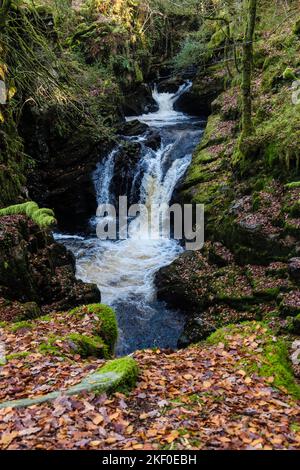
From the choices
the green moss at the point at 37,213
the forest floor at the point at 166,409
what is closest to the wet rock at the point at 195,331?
the forest floor at the point at 166,409

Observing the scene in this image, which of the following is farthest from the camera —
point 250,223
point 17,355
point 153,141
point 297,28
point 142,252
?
point 153,141

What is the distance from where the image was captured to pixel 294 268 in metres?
8.55

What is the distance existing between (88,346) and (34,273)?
4.07 meters

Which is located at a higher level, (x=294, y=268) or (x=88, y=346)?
(x=294, y=268)

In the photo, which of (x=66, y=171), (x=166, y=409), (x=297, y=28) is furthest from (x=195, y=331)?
(x=297, y=28)

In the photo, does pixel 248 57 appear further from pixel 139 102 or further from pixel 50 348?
pixel 139 102

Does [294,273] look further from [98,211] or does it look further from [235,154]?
[98,211]

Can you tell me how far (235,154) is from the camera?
12195 millimetres

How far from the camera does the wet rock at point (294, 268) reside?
851 centimetres

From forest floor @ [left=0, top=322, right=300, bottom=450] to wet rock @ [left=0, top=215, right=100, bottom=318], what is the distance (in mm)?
2852

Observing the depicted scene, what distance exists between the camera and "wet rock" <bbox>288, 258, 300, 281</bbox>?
27.9ft

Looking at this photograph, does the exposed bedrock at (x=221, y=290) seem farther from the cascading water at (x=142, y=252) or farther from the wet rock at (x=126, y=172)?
the wet rock at (x=126, y=172)

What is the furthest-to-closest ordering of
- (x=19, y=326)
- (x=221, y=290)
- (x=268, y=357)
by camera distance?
1. (x=221, y=290)
2. (x=19, y=326)
3. (x=268, y=357)

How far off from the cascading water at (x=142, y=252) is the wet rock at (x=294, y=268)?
2.94 metres
